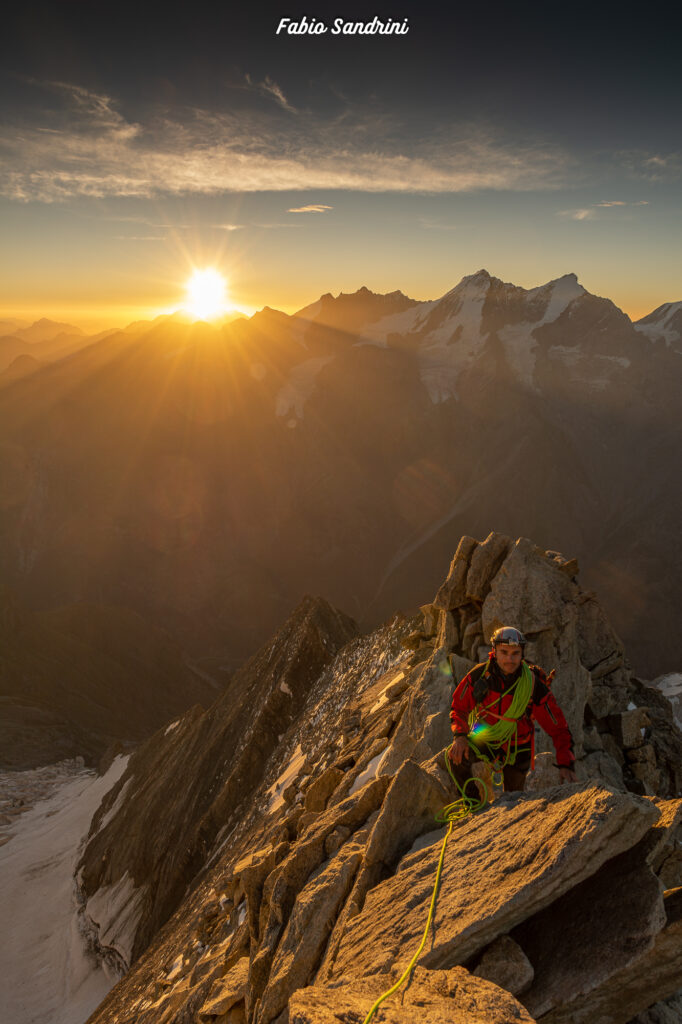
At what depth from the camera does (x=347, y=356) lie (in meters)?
168

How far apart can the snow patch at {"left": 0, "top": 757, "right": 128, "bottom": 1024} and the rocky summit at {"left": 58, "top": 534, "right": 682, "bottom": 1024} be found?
1.09 metres

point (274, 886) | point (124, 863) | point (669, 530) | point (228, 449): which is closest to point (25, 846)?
point (124, 863)

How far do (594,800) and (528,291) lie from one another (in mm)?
207943

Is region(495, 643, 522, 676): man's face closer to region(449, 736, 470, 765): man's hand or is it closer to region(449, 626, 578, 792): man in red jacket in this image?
region(449, 626, 578, 792): man in red jacket

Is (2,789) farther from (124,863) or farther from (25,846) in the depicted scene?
(124,863)

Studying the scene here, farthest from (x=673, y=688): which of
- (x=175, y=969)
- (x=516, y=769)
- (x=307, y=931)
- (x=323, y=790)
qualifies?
(x=307, y=931)

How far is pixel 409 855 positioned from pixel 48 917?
2981 cm

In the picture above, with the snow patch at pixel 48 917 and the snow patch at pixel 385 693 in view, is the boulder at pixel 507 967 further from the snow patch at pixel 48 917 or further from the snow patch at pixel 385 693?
the snow patch at pixel 48 917

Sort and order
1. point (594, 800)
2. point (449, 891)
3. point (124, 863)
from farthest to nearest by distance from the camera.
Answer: point (124, 863)
point (449, 891)
point (594, 800)

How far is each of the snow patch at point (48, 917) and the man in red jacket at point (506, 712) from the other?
21422 millimetres

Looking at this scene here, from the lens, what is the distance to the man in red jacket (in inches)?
298

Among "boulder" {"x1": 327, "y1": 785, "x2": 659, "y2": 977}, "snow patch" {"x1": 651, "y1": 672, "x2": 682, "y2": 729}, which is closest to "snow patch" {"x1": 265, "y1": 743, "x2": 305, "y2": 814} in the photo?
"boulder" {"x1": 327, "y1": 785, "x2": 659, "y2": 977}

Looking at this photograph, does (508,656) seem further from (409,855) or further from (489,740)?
(409,855)

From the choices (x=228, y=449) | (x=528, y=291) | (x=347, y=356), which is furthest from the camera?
Result: (x=528, y=291)
